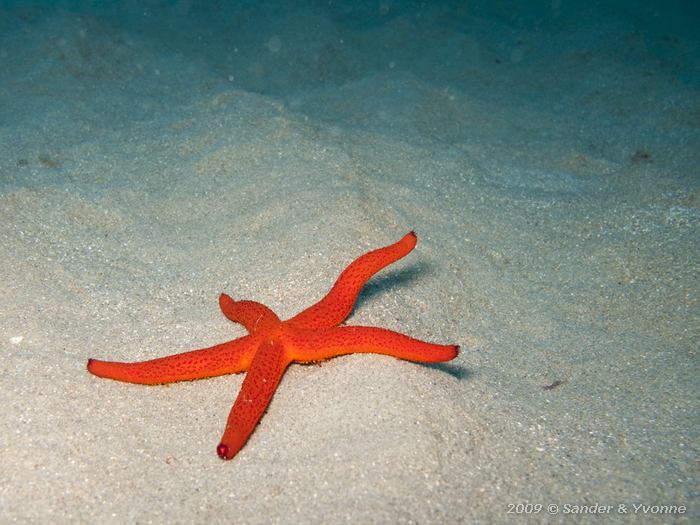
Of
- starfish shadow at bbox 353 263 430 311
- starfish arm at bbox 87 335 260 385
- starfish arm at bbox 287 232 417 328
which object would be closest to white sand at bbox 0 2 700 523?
starfish shadow at bbox 353 263 430 311

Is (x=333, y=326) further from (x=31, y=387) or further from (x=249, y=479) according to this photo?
(x=31, y=387)

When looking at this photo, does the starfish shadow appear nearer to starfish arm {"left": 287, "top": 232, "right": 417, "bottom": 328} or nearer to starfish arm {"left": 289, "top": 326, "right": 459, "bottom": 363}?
starfish arm {"left": 287, "top": 232, "right": 417, "bottom": 328}

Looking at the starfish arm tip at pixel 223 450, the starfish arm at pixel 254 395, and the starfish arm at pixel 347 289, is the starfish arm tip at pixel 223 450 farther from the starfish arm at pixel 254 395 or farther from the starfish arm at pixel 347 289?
the starfish arm at pixel 347 289

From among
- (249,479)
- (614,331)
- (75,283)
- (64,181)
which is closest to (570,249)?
(614,331)

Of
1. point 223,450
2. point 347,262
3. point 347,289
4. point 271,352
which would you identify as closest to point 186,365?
point 271,352

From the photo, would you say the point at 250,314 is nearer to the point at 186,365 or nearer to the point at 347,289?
the point at 186,365

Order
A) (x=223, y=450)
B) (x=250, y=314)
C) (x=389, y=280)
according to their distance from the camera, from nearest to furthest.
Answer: (x=223, y=450) → (x=250, y=314) → (x=389, y=280)

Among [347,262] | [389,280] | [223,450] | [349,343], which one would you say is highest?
[349,343]

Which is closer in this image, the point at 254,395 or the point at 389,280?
the point at 254,395
